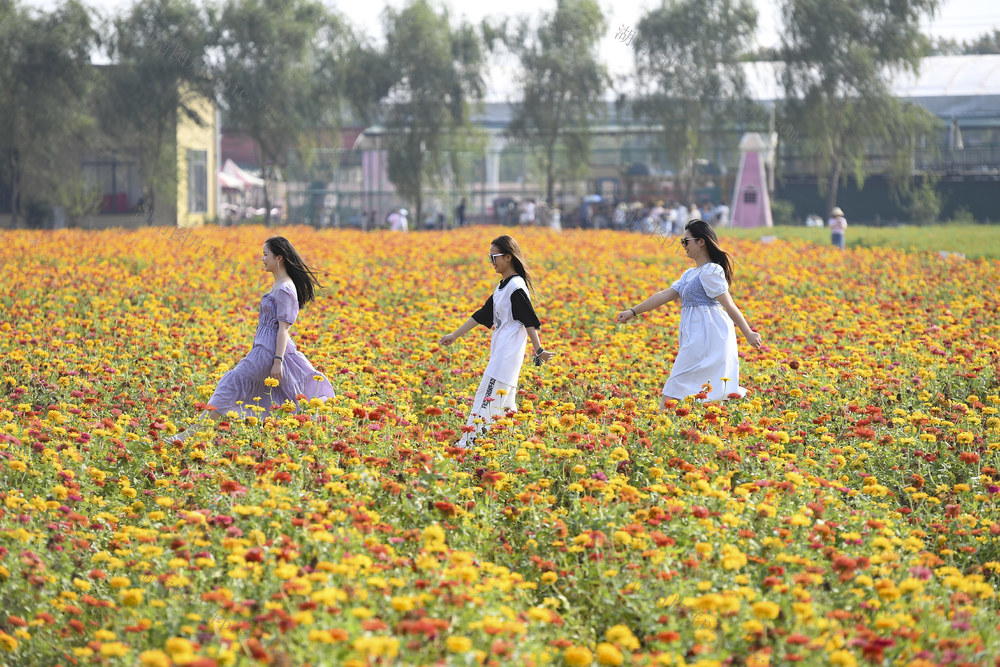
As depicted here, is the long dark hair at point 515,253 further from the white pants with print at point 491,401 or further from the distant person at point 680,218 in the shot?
the distant person at point 680,218

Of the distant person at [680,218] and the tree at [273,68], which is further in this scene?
the distant person at [680,218]

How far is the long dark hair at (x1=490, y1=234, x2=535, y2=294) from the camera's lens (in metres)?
6.73

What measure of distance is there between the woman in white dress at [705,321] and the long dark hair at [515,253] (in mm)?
620

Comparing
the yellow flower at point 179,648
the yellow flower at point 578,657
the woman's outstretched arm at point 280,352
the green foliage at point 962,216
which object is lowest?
the yellow flower at point 578,657

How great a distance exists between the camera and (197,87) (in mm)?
37375

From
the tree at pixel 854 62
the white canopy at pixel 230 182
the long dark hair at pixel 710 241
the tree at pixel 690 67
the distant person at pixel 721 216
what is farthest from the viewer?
the white canopy at pixel 230 182

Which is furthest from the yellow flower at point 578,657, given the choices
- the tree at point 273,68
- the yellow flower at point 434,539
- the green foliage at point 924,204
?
the green foliage at point 924,204

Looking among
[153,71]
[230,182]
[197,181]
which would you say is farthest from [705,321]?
[230,182]

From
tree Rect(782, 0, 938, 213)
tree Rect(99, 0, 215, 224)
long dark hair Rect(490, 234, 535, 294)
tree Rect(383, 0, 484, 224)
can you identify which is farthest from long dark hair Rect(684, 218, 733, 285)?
tree Rect(383, 0, 484, 224)

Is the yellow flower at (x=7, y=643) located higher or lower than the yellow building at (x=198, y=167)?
lower

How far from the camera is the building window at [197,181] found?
140ft

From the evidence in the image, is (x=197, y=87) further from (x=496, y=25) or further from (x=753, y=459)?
(x=753, y=459)

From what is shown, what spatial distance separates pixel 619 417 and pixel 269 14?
32.7 meters

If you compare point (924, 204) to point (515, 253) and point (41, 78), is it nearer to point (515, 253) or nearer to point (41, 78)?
point (41, 78)
